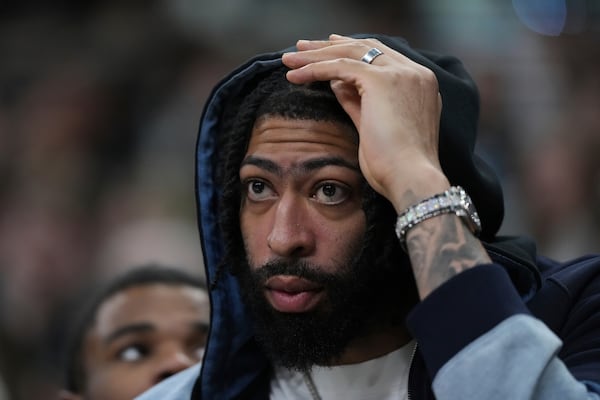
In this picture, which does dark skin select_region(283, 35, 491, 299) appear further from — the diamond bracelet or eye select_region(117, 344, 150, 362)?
eye select_region(117, 344, 150, 362)

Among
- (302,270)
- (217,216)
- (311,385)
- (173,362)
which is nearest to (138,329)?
(173,362)

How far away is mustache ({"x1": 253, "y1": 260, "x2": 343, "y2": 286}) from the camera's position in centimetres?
333

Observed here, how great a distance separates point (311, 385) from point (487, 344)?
769mm

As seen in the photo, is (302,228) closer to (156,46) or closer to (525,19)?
(525,19)

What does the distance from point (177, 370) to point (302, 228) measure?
1131mm

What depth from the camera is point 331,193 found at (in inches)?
A: 133

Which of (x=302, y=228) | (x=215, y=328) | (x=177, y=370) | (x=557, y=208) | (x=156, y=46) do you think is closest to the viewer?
(x=302, y=228)

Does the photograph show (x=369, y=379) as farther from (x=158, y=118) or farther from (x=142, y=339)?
(x=158, y=118)

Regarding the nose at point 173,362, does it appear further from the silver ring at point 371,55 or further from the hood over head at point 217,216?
the silver ring at point 371,55

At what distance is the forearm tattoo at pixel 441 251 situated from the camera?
304 cm

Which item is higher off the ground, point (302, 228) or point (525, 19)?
point (302, 228)

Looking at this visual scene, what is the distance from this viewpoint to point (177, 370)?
4.30m

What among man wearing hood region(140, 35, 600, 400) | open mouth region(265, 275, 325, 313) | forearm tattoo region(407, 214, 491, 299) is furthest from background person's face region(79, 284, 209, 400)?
forearm tattoo region(407, 214, 491, 299)

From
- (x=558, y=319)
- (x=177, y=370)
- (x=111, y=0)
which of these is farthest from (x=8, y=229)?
(x=558, y=319)
